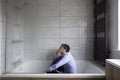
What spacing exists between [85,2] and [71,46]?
2.37ft

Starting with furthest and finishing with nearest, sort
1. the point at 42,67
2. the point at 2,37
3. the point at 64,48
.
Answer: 1. the point at 64,48
2. the point at 42,67
3. the point at 2,37

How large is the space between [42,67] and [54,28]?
2.20 feet

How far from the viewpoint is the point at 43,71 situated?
2807 millimetres

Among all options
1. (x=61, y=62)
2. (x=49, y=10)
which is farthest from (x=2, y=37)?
(x=49, y=10)

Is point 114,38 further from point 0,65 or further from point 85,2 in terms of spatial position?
point 0,65

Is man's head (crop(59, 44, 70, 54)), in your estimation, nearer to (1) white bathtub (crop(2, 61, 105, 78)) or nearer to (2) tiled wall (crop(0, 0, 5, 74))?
(1) white bathtub (crop(2, 61, 105, 78))

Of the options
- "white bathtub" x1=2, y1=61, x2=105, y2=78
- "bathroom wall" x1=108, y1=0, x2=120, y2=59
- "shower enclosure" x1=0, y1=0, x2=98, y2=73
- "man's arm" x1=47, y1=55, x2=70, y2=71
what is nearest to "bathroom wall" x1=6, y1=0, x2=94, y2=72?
"shower enclosure" x1=0, y1=0, x2=98, y2=73

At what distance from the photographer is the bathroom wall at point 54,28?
128 inches

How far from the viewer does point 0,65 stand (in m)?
2.41

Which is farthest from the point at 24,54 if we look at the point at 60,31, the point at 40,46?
the point at 60,31

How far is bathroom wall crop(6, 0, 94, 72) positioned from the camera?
3.24m

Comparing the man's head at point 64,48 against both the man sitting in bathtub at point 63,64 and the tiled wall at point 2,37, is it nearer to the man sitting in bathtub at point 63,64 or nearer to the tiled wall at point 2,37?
the man sitting in bathtub at point 63,64

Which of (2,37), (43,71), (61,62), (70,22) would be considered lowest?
(43,71)

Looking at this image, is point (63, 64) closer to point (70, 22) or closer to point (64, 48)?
point (64, 48)
